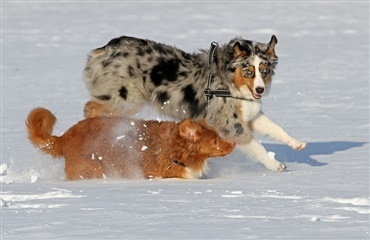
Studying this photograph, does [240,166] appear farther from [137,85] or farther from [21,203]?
[21,203]

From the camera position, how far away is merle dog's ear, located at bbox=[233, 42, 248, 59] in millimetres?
8633

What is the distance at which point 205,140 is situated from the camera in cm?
809

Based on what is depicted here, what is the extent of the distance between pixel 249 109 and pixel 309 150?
1326 millimetres

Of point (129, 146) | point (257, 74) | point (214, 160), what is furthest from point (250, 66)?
point (129, 146)

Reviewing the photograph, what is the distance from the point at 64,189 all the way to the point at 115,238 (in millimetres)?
1812

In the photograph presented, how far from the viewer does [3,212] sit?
612cm

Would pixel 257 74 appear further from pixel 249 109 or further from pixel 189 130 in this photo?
pixel 189 130

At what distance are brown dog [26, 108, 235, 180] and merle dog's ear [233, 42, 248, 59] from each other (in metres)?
0.83

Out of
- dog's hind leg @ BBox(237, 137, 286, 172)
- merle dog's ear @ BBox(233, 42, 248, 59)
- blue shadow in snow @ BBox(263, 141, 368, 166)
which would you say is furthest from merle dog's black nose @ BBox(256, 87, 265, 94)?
blue shadow in snow @ BBox(263, 141, 368, 166)

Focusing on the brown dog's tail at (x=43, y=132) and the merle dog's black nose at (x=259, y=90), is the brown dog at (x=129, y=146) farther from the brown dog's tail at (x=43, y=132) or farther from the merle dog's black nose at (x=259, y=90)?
the merle dog's black nose at (x=259, y=90)

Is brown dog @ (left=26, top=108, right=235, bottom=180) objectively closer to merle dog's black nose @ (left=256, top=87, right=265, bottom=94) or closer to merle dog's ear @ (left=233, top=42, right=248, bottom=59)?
merle dog's black nose @ (left=256, top=87, right=265, bottom=94)

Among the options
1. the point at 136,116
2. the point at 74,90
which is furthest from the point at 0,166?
the point at 74,90

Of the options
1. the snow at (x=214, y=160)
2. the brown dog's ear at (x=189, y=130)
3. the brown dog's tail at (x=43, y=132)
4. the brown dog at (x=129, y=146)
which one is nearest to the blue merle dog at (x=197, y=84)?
the snow at (x=214, y=160)

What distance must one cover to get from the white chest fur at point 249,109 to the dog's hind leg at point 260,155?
8.4 inches
